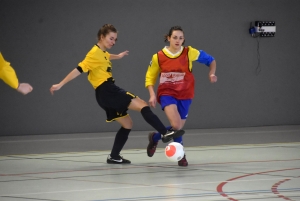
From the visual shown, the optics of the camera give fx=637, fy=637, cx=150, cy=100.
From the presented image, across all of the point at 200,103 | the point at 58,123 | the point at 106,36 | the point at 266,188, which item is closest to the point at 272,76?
the point at 200,103

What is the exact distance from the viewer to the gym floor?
5.65 meters

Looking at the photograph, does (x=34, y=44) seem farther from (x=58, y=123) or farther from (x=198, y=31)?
(x=198, y=31)

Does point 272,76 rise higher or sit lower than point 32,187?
higher

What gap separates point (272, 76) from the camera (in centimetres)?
1343

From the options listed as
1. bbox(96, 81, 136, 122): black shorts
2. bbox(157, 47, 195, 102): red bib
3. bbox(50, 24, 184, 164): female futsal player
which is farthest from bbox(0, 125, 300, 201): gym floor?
bbox(157, 47, 195, 102): red bib

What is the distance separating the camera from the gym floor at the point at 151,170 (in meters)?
5.65

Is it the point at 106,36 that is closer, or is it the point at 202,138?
the point at 106,36

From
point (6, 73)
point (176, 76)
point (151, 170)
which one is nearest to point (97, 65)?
point (176, 76)

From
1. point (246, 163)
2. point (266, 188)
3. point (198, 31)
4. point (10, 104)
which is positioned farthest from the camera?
point (198, 31)

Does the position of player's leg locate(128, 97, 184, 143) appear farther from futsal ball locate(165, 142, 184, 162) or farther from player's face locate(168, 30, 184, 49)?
player's face locate(168, 30, 184, 49)

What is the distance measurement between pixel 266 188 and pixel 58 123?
23.2 feet

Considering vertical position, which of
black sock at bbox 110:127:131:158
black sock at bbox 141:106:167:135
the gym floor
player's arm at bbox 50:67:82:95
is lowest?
the gym floor

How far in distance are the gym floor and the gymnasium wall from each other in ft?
3.49

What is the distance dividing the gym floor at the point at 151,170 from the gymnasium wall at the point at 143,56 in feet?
3.49
